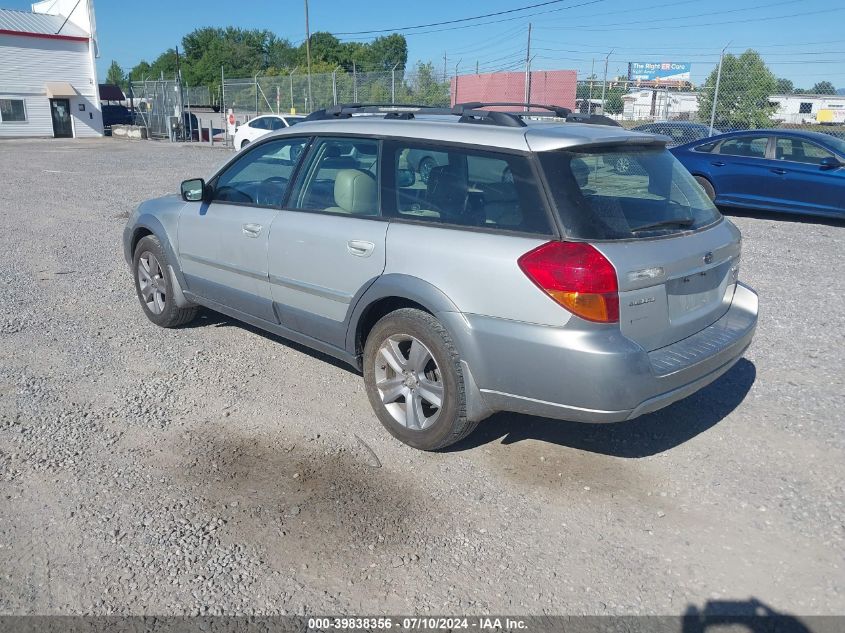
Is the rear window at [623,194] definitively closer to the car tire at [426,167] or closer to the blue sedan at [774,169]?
the car tire at [426,167]

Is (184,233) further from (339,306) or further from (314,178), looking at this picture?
(339,306)

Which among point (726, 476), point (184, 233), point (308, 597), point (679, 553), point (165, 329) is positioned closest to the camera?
point (308, 597)

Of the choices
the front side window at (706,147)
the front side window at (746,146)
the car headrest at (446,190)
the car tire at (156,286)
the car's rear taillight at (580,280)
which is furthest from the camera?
the front side window at (706,147)

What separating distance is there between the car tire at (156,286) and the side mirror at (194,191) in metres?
0.61

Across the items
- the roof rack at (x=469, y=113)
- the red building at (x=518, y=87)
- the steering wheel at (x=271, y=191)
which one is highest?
the red building at (x=518, y=87)

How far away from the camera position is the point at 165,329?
5891mm

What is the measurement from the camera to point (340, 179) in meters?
4.28

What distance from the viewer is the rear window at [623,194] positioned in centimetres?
335

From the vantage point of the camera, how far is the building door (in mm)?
42656

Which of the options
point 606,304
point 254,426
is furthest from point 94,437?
point 606,304

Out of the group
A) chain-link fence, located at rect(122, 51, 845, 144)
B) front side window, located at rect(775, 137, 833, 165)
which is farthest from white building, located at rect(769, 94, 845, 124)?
front side window, located at rect(775, 137, 833, 165)

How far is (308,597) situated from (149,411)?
209cm

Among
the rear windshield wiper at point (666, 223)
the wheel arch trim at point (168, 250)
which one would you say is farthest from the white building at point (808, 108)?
the wheel arch trim at point (168, 250)

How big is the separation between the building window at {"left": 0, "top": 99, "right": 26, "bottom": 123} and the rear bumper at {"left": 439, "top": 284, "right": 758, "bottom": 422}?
4562 centimetres
